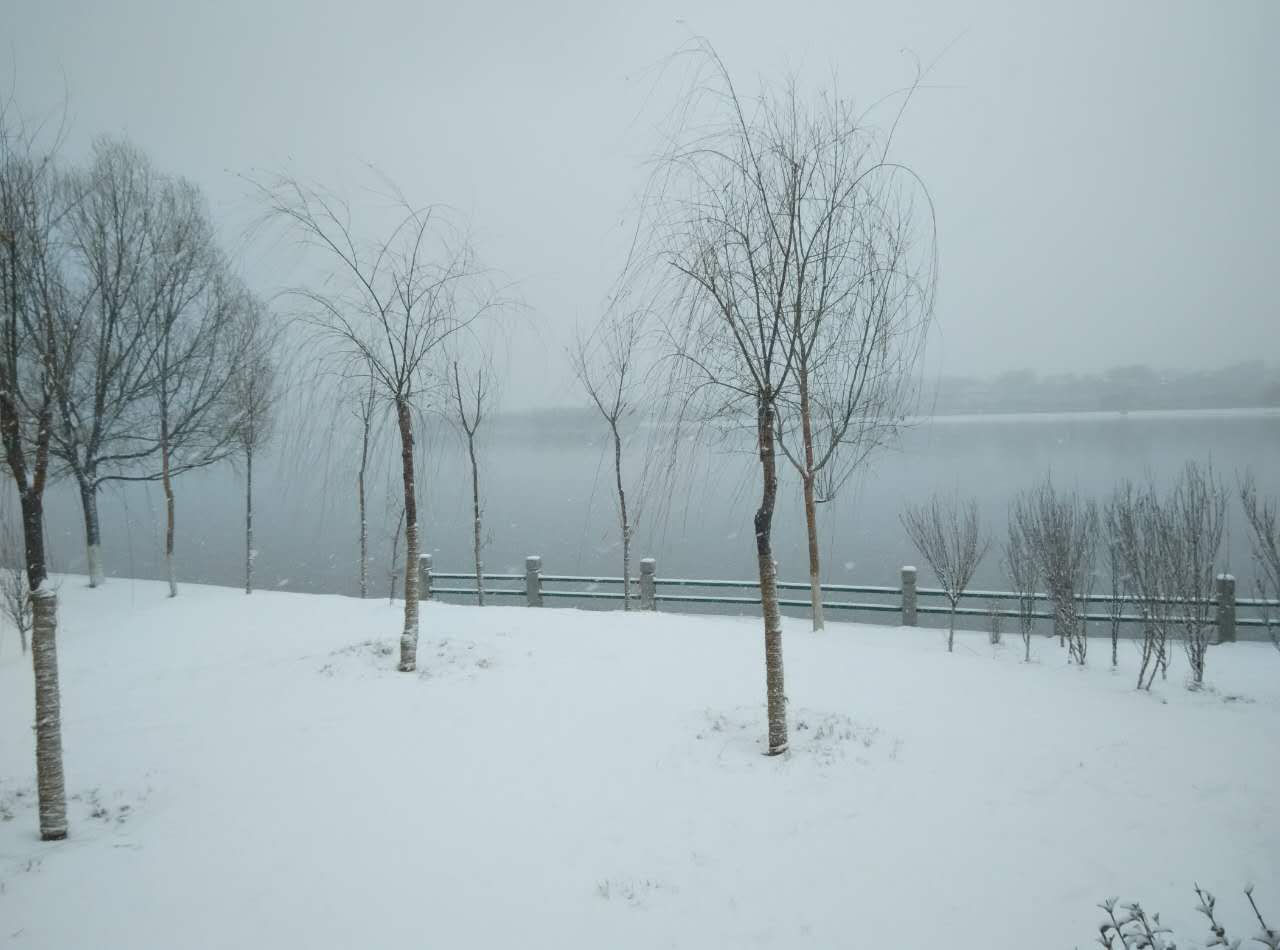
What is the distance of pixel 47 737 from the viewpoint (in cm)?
434

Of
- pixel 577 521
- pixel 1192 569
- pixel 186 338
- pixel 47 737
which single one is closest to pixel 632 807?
pixel 47 737

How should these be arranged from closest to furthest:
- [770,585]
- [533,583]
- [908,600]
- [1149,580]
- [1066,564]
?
1. [770,585]
2. [1149,580]
3. [1066,564]
4. [908,600]
5. [533,583]

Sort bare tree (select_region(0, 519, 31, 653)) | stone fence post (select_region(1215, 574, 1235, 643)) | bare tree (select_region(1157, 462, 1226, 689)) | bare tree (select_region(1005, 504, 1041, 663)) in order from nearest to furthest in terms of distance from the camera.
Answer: bare tree (select_region(1157, 462, 1226, 689))
bare tree (select_region(1005, 504, 1041, 663))
stone fence post (select_region(1215, 574, 1235, 643))
bare tree (select_region(0, 519, 31, 653))

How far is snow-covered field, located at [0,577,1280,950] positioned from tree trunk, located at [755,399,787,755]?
0.91 feet

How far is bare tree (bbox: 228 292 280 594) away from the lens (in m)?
15.2

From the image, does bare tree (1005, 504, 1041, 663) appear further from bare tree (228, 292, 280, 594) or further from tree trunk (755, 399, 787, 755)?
bare tree (228, 292, 280, 594)

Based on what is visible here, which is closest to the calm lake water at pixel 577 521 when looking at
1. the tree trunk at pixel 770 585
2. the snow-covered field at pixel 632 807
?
the tree trunk at pixel 770 585

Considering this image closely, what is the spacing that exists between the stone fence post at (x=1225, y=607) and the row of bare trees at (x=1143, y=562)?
1.20 metres

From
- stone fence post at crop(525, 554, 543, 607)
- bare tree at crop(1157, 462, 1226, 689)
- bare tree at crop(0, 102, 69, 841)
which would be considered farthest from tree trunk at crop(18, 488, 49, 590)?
bare tree at crop(1157, 462, 1226, 689)

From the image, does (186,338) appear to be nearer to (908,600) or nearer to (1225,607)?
(908,600)

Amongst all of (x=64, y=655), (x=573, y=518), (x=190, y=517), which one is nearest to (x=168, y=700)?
(x=64, y=655)

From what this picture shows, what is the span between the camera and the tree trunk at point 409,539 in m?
7.38

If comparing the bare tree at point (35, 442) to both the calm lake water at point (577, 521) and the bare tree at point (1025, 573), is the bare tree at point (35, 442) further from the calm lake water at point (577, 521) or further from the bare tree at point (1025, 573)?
the bare tree at point (1025, 573)

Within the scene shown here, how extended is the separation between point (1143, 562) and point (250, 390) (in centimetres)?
1705
